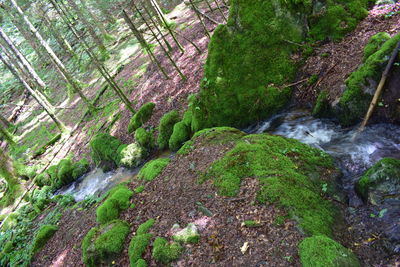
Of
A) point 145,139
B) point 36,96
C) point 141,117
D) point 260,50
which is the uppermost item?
point 36,96

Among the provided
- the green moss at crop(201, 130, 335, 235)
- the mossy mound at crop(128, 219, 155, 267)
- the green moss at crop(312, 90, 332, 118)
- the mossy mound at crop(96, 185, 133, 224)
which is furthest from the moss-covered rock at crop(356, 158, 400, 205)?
the mossy mound at crop(96, 185, 133, 224)

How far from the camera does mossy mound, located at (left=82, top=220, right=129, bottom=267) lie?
5520 mm

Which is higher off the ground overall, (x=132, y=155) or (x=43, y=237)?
(x=43, y=237)

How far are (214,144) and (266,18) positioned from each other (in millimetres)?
4641

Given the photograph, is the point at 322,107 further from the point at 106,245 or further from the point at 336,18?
the point at 106,245

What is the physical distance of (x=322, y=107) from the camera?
284 inches

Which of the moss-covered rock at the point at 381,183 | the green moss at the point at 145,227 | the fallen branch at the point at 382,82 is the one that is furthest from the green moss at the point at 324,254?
the fallen branch at the point at 382,82

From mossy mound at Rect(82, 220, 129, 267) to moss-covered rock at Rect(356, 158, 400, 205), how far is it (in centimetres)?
494

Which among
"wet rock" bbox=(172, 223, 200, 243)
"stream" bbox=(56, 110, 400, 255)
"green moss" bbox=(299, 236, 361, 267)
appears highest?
"wet rock" bbox=(172, 223, 200, 243)

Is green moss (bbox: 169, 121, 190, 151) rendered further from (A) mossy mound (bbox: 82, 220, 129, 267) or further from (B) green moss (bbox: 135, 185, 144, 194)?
(A) mossy mound (bbox: 82, 220, 129, 267)

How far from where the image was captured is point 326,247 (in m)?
3.65

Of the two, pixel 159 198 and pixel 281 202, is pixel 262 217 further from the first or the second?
pixel 159 198

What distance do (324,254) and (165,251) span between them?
2.61 metres

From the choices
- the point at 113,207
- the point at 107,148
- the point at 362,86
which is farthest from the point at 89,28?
the point at 362,86
